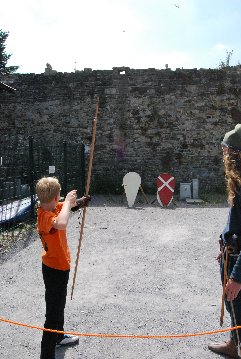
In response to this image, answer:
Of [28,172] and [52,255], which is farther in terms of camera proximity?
[28,172]

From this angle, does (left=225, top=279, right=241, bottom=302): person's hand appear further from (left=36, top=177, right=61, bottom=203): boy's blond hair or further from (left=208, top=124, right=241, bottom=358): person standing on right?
(left=36, top=177, right=61, bottom=203): boy's blond hair

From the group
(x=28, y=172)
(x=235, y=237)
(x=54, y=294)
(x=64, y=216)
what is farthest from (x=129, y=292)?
(x=28, y=172)

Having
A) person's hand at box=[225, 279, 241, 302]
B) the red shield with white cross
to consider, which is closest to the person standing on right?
person's hand at box=[225, 279, 241, 302]

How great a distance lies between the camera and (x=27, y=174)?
33.6ft

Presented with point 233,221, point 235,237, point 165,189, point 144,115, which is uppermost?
point 144,115

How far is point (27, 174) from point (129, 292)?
241 inches

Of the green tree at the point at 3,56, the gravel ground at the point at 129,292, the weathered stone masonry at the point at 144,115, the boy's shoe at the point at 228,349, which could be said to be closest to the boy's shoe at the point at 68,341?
the gravel ground at the point at 129,292

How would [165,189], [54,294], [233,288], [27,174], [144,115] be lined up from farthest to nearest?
[144,115] → [165,189] → [27,174] → [54,294] → [233,288]

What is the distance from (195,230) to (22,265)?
385 cm

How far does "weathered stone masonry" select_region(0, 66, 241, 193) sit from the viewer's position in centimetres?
1441

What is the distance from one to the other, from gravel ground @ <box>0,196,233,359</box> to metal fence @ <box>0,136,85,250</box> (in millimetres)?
906

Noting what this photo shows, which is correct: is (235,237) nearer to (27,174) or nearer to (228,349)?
(228,349)

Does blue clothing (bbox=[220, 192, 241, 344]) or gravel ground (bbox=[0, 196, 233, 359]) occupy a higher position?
blue clothing (bbox=[220, 192, 241, 344])

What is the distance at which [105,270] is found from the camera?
18.7 feet
